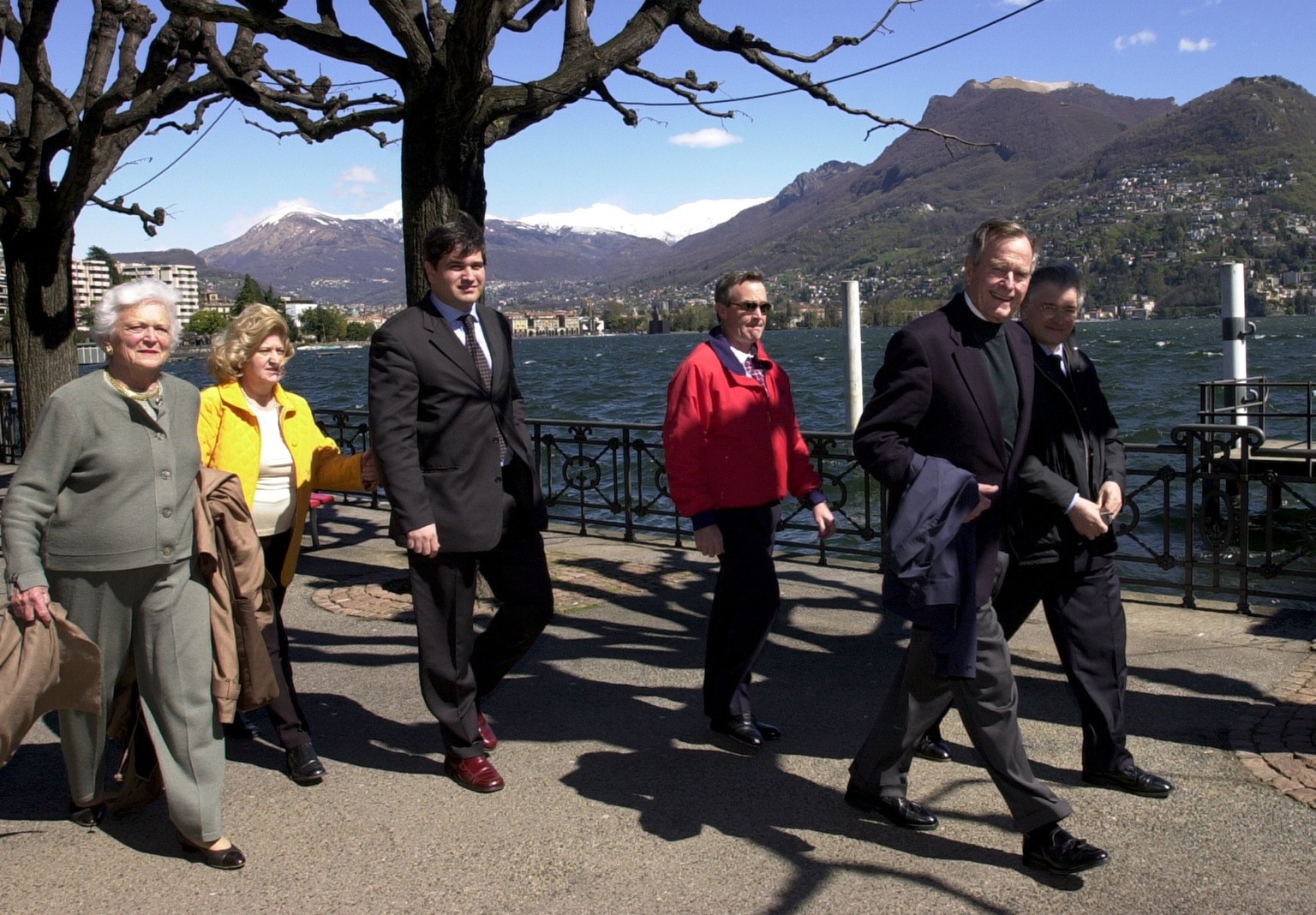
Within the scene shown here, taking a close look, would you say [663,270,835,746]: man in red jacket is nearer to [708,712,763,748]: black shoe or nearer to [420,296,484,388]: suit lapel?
[708,712,763,748]: black shoe

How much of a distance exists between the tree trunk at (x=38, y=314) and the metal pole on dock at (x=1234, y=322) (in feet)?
39.9

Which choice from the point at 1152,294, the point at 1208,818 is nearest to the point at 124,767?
the point at 1208,818

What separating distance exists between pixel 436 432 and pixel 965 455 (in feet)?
5.97

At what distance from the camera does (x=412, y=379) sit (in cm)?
421

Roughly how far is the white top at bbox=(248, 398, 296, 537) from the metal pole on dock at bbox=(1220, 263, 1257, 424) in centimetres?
1118

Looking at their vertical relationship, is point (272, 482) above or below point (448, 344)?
below

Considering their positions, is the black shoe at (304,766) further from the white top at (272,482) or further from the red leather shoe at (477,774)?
the white top at (272,482)

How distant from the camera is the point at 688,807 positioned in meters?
4.15

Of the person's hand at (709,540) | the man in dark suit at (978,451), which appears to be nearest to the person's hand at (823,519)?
the person's hand at (709,540)

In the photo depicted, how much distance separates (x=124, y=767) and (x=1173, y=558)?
5.99 metres

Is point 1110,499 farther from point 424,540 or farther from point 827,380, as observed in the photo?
point 827,380

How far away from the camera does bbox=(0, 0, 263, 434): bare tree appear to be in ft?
35.8

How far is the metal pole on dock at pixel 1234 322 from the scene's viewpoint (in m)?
13.2

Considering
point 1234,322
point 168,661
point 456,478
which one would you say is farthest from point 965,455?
point 1234,322
